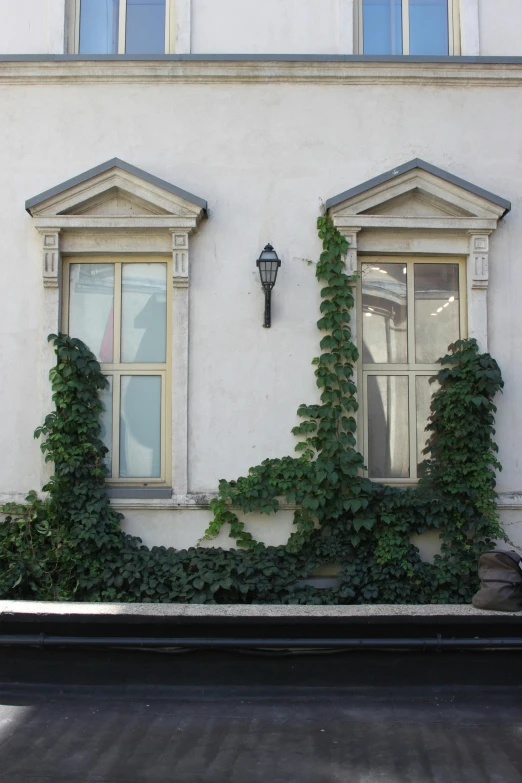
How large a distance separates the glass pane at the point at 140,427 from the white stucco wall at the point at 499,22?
14.5 ft

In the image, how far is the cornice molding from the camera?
24.3 ft

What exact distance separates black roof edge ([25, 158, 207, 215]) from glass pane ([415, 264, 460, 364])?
2.17 meters

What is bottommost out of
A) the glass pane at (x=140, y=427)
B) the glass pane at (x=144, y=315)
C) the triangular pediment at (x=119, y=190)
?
the glass pane at (x=140, y=427)

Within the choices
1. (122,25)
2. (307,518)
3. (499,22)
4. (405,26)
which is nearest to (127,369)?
(307,518)

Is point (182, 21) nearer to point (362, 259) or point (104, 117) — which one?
point (104, 117)

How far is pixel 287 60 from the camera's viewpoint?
737 centimetres

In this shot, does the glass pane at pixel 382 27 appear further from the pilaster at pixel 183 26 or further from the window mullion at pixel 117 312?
the window mullion at pixel 117 312

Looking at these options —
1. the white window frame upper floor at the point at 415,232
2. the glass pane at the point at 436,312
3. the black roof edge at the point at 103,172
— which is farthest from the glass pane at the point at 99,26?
the glass pane at the point at 436,312

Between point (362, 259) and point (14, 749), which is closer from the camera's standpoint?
point (14, 749)

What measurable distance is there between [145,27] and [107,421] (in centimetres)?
377

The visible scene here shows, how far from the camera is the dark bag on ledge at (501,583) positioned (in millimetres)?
5840

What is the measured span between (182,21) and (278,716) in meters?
6.01

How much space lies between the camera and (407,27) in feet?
25.6

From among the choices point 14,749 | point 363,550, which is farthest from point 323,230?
point 14,749
